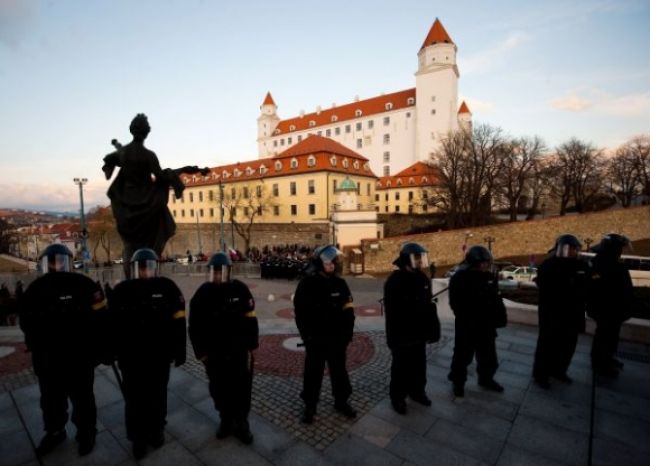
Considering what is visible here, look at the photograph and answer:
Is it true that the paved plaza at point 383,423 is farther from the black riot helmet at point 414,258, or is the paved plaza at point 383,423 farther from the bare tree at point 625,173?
the bare tree at point 625,173

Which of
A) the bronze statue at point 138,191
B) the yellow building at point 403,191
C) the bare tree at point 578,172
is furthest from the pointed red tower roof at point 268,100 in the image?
the bronze statue at point 138,191

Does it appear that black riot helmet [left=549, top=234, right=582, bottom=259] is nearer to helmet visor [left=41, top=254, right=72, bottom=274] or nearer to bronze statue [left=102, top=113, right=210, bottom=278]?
bronze statue [left=102, top=113, right=210, bottom=278]

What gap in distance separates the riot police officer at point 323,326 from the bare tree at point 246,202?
42042 millimetres

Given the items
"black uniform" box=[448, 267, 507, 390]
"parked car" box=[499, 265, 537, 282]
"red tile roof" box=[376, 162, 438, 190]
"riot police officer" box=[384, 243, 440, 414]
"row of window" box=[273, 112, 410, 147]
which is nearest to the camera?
"riot police officer" box=[384, 243, 440, 414]

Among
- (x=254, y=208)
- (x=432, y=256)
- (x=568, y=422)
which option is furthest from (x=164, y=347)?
(x=254, y=208)

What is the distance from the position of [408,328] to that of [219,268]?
2.42m

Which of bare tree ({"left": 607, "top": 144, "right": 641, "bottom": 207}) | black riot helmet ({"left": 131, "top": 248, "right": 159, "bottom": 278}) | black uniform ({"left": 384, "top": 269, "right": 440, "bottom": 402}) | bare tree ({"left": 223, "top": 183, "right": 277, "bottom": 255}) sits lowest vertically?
black uniform ({"left": 384, "top": 269, "right": 440, "bottom": 402})

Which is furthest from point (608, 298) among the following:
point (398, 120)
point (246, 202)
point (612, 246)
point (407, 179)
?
point (398, 120)

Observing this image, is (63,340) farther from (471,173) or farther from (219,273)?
(471,173)

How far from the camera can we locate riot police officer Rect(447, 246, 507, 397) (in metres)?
4.46

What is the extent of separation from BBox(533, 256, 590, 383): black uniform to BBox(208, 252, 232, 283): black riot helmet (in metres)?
4.40

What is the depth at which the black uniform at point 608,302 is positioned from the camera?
4887mm

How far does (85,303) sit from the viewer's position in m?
3.38

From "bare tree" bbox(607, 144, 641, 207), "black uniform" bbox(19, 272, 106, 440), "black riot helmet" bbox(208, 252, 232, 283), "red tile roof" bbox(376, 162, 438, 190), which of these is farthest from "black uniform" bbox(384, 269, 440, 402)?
"bare tree" bbox(607, 144, 641, 207)
